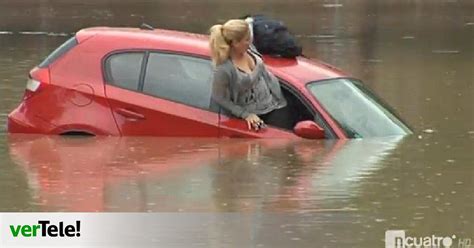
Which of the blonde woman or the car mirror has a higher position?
the blonde woman

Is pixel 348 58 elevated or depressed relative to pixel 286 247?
depressed

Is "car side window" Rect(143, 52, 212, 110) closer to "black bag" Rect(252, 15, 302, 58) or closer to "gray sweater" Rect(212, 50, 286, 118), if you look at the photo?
"gray sweater" Rect(212, 50, 286, 118)

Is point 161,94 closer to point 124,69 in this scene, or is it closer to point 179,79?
point 179,79

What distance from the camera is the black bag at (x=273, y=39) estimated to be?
11.7 m

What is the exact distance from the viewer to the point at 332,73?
11.8 metres

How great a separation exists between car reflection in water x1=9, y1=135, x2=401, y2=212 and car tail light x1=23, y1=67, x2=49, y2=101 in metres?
0.43

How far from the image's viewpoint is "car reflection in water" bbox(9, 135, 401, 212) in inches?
356

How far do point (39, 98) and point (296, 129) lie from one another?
8.17 ft

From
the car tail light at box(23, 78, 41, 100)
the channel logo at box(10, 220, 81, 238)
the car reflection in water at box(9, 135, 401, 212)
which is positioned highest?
the car tail light at box(23, 78, 41, 100)

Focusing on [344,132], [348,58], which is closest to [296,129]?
[344,132]

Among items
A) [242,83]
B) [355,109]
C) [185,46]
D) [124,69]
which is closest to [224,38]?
[242,83]

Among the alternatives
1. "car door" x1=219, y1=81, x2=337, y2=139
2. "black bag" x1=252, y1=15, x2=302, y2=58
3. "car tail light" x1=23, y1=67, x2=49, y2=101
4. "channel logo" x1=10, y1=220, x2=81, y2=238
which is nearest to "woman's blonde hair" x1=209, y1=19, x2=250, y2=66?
"car door" x1=219, y1=81, x2=337, y2=139

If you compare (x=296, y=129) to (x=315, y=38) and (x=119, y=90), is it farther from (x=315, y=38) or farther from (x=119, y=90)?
(x=315, y=38)

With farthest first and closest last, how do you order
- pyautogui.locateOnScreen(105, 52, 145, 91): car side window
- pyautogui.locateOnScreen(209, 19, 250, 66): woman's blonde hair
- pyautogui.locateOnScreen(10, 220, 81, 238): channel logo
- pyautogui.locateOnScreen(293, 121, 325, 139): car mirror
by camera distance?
pyautogui.locateOnScreen(105, 52, 145, 91): car side window → pyautogui.locateOnScreen(209, 19, 250, 66): woman's blonde hair → pyautogui.locateOnScreen(293, 121, 325, 139): car mirror → pyautogui.locateOnScreen(10, 220, 81, 238): channel logo
